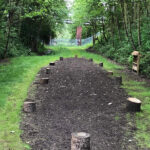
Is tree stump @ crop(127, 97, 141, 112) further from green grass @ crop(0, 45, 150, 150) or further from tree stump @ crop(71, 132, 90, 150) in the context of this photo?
tree stump @ crop(71, 132, 90, 150)

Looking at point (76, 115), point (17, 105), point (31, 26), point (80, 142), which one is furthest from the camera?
point (31, 26)

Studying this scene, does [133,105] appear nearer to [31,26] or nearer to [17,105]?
[17,105]

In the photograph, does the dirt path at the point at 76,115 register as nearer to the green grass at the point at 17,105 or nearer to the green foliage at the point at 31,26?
the green grass at the point at 17,105

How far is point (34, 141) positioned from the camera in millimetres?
4105

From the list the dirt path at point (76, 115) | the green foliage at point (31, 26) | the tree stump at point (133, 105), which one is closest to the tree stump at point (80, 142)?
the dirt path at point (76, 115)

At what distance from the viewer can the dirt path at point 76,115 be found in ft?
13.7

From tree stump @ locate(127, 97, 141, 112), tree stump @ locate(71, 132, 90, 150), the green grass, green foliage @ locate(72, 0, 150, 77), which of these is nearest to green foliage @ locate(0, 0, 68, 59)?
green foliage @ locate(72, 0, 150, 77)

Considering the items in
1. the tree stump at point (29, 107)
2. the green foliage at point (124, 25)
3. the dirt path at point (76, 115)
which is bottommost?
the dirt path at point (76, 115)

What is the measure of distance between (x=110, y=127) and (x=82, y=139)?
4.46 ft

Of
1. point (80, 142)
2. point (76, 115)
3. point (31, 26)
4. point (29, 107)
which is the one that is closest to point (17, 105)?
point (29, 107)

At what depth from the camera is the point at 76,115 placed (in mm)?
5461

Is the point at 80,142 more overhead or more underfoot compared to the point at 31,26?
more underfoot

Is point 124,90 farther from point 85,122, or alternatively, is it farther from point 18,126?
point 18,126

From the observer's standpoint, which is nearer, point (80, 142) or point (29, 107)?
point (80, 142)
